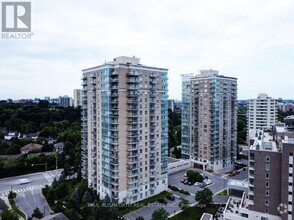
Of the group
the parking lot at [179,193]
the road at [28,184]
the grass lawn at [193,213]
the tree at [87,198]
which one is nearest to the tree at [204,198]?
the grass lawn at [193,213]

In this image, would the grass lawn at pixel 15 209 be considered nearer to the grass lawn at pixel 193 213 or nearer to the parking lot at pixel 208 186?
the grass lawn at pixel 193 213

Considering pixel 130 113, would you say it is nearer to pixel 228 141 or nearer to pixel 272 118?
pixel 228 141

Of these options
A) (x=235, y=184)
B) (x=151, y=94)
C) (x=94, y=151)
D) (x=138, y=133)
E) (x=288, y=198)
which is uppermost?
(x=151, y=94)

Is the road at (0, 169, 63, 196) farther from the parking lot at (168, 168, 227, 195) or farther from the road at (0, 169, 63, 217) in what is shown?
the parking lot at (168, 168, 227, 195)

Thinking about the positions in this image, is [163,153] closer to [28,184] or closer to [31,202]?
[31,202]

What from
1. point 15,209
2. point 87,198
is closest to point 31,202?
point 15,209

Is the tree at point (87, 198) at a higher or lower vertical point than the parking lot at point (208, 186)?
higher

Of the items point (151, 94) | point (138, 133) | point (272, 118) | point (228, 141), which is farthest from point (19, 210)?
point (272, 118)
